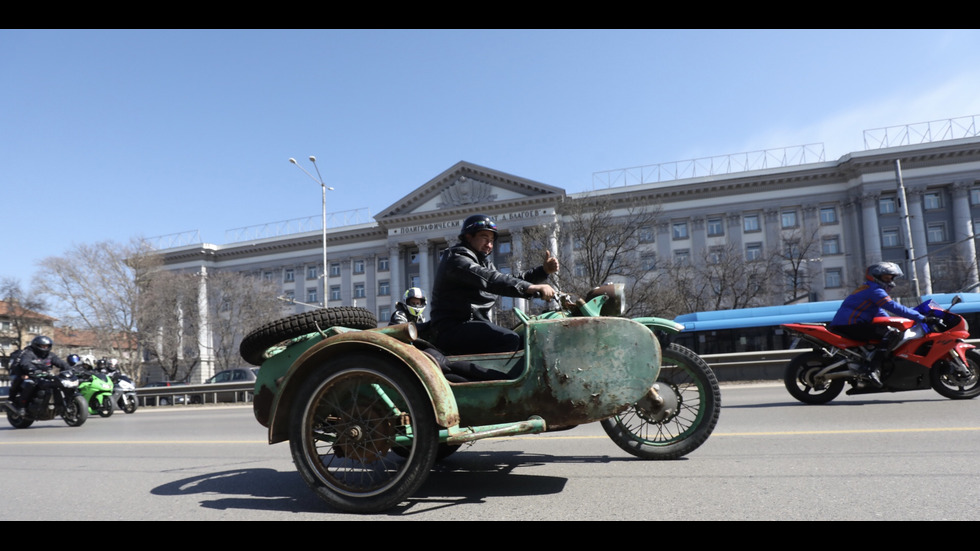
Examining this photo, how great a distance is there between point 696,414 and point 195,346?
5166 centimetres

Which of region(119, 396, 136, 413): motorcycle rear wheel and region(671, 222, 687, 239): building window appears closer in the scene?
region(119, 396, 136, 413): motorcycle rear wheel

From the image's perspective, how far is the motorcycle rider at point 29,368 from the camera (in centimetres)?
1230

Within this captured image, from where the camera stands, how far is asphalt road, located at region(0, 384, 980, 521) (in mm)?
3170

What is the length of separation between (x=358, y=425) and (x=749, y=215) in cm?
6230

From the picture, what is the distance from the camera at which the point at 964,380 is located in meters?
8.12

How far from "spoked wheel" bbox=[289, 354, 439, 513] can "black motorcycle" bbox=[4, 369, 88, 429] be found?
1137cm

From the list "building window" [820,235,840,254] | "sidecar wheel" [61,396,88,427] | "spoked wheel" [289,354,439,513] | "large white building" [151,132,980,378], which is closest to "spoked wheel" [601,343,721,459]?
"spoked wheel" [289,354,439,513]

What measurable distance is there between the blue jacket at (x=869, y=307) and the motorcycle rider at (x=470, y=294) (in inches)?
233

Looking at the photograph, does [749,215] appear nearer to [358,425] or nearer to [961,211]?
[961,211]

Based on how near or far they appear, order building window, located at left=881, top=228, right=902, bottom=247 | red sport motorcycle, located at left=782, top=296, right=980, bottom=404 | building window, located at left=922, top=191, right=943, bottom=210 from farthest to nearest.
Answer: building window, located at left=881, top=228, right=902, bottom=247
building window, located at left=922, top=191, right=943, bottom=210
red sport motorcycle, located at left=782, top=296, right=980, bottom=404

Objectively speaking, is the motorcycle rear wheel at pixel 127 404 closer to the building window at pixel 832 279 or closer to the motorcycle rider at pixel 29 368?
the motorcycle rider at pixel 29 368

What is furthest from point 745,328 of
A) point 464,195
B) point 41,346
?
point 464,195

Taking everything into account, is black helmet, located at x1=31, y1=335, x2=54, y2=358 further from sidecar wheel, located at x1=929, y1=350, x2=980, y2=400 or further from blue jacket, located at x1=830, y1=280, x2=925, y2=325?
A: sidecar wheel, located at x1=929, y1=350, x2=980, y2=400
